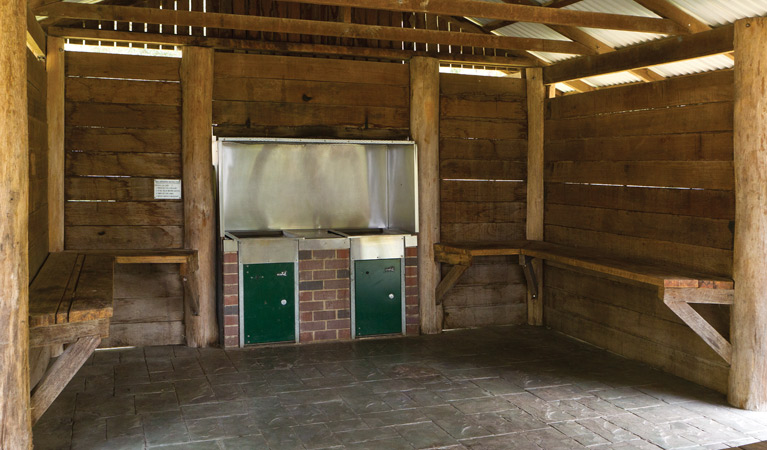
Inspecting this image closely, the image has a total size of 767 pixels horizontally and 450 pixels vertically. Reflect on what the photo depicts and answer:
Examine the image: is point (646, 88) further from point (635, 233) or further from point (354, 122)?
point (354, 122)

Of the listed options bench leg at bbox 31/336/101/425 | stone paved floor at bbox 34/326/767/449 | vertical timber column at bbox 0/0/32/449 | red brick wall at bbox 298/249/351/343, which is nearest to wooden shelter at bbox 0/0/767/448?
bench leg at bbox 31/336/101/425

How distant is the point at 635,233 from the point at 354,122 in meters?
2.75

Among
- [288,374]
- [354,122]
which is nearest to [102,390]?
[288,374]

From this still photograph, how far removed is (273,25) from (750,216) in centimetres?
380

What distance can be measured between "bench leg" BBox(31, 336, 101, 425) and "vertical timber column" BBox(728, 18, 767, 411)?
13.0 feet

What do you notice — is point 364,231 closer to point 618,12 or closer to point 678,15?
point 618,12

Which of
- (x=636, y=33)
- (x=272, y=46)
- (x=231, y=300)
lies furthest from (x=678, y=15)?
(x=231, y=300)

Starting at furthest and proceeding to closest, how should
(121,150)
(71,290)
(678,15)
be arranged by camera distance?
1. (121,150)
2. (678,15)
3. (71,290)

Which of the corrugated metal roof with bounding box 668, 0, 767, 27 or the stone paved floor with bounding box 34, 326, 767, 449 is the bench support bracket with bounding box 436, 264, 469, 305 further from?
the corrugated metal roof with bounding box 668, 0, 767, 27

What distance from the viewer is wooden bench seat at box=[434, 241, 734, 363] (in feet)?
15.2

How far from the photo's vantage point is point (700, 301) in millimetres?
4656

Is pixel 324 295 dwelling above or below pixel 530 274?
below

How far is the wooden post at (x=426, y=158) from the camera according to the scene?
676cm

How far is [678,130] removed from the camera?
17.5 ft
